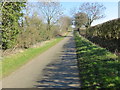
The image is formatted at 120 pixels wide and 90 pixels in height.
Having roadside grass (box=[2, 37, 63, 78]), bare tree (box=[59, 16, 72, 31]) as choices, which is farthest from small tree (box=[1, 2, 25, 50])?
bare tree (box=[59, 16, 72, 31])

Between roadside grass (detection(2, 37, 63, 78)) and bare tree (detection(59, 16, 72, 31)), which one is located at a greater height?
bare tree (detection(59, 16, 72, 31))

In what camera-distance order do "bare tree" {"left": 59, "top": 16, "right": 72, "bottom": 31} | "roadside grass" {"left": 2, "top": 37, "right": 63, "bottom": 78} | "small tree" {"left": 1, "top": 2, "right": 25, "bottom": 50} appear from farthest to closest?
"bare tree" {"left": 59, "top": 16, "right": 72, "bottom": 31} → "small tree" {"left": 1, "top": 2, "right": 25, "bottom": 50} → "roadside grass" {"left": 2, "top": 37, "right": 63, "bottom": 78}

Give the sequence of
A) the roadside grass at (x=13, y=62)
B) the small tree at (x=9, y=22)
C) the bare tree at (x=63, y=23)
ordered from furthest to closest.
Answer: the bare tree at (x=63, y=23) < the small tree at (x=9, y=22) < the roadside grass at (x=13, y=62)

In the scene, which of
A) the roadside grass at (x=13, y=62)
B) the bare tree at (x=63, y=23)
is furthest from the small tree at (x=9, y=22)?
the bare tree at (x=63, y=23)

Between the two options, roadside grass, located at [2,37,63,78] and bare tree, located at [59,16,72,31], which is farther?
bare tree, located at [59,16,72,31]

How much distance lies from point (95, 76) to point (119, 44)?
18.3 feet

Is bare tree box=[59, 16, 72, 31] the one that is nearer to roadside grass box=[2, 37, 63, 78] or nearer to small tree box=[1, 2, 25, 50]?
small tree box=[1, 2, 25, 50]

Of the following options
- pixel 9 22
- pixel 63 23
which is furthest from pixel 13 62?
pixel 63 23

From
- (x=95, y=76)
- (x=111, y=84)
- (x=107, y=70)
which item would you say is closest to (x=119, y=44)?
(x=107, y=70)

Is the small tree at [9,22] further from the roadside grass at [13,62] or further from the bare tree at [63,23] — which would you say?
the bare tree at [63,23]

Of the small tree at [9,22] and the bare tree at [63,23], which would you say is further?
the bare tree at [63,23]

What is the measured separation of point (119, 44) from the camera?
380 inches

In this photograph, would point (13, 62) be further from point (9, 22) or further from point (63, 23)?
point (63, 23)

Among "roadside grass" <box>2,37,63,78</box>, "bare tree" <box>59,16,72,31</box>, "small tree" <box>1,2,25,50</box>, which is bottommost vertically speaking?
"roadside grass" <box>2,37,63,78</box>
